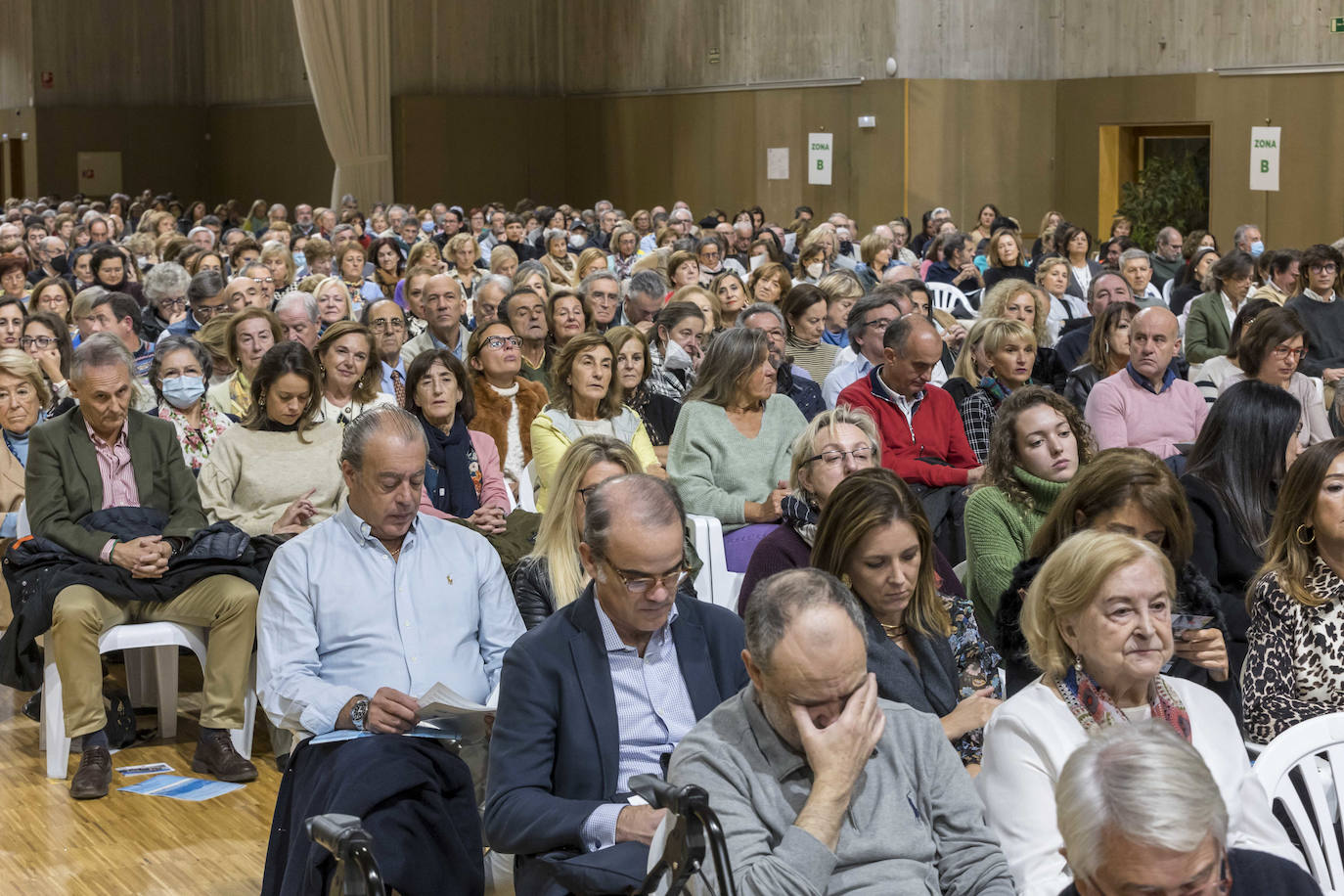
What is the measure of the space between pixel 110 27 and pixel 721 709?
1084 inches

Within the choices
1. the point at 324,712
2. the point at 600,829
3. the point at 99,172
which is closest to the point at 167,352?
the point at 324,712

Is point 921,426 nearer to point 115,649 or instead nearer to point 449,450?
point 449,450

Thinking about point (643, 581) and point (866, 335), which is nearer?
point (643, 581)

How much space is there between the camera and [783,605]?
8.00 ft

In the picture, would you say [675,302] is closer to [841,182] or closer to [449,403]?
[449,403]

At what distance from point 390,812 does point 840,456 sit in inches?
64.0

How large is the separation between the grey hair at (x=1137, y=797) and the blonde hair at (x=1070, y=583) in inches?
32.7

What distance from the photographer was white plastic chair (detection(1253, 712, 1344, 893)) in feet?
9.67

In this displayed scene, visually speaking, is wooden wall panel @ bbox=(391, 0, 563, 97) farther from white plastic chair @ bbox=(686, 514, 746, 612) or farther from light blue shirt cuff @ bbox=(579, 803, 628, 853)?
light blue shirt cuff @ bbox=(579, 803, 628, 853)

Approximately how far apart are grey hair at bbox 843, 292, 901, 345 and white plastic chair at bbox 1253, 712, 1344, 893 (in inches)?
157

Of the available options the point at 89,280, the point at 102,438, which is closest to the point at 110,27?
the point at 89,280

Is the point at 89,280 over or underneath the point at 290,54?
underneath

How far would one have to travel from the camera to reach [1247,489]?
14.4ft

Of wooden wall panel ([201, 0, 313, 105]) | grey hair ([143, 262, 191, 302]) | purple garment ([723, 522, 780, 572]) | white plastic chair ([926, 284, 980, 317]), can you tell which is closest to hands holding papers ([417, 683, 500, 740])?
purple garment ([723, 522, 780, 572])
